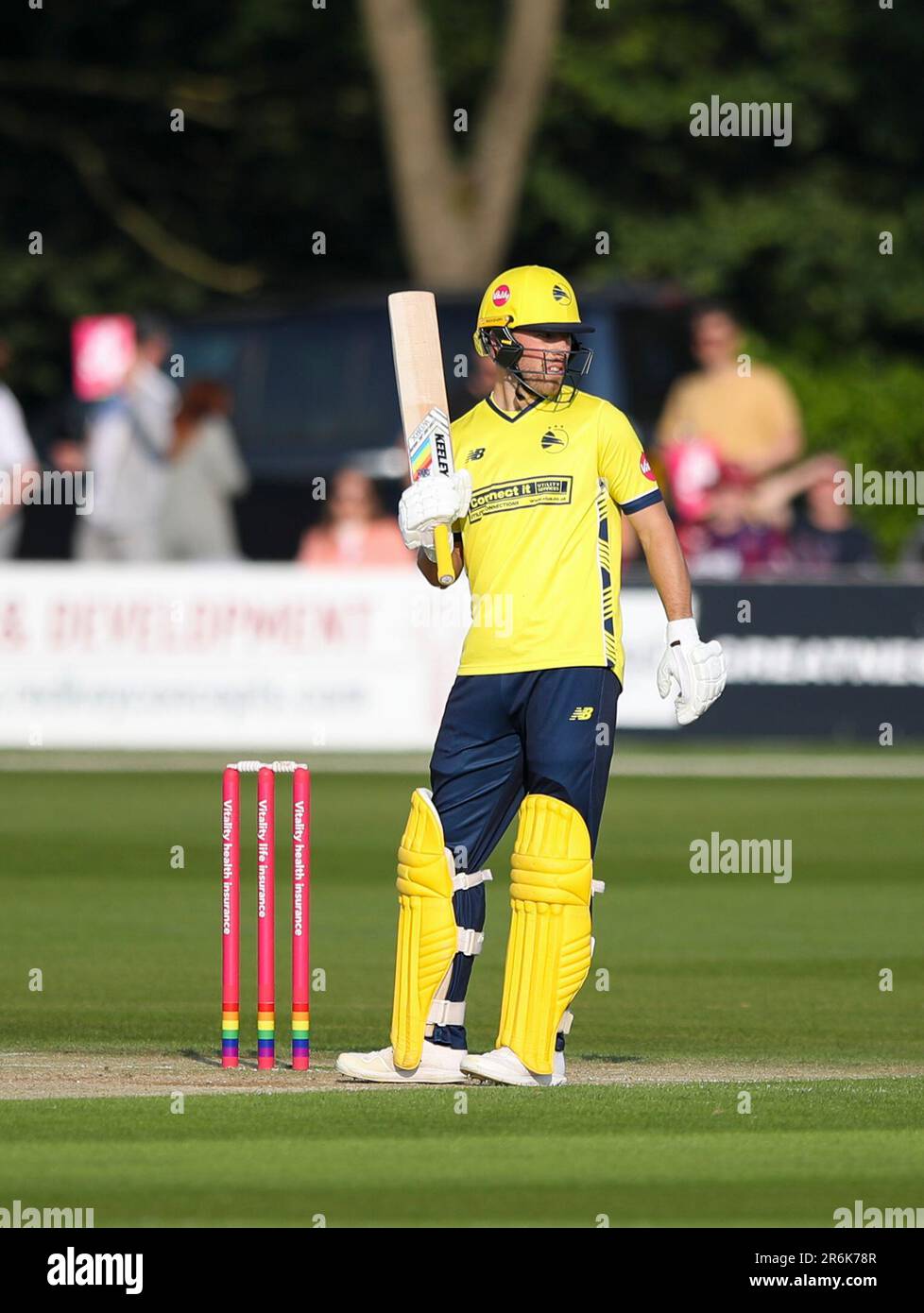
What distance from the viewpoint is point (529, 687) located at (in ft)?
29.2

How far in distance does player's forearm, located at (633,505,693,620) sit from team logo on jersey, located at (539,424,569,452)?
0.30m

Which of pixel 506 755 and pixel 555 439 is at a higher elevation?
pixel 555 439

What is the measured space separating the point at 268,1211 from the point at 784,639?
14.6 m

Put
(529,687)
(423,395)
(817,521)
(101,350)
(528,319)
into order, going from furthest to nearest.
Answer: (101,350) → (817,521) → (423,395) → (528,319) → (529,687)

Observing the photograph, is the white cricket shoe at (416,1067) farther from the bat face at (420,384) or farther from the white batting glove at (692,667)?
the bat face at (420,384)

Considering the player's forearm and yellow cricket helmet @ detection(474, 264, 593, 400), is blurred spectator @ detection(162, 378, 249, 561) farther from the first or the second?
the player's forearm

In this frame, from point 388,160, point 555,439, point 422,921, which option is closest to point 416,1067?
point 422,921

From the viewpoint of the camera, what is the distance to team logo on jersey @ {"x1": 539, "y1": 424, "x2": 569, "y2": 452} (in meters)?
8.95

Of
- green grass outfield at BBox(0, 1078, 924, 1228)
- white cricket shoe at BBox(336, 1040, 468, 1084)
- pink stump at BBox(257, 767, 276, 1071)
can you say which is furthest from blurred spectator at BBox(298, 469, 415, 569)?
green grass outfield at BBox(0, 1078, 924, 1228)

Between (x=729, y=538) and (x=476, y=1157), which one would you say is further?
(x=729, y=538)

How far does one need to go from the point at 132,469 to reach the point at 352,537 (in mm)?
2485

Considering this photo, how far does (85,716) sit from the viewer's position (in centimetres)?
2123

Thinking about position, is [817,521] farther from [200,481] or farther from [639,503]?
[639,503]

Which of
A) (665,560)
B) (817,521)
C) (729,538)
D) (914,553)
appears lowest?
(665,560)
